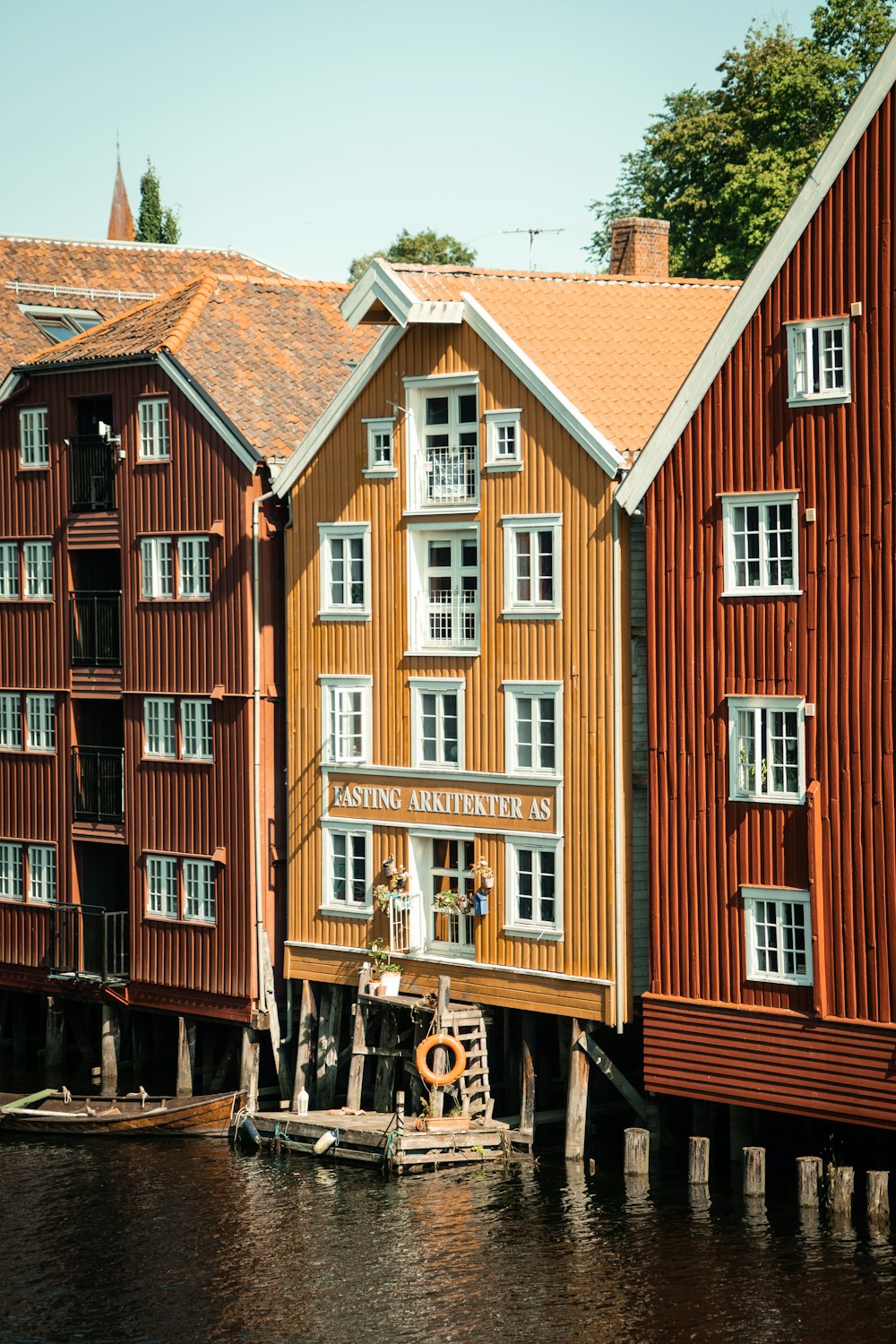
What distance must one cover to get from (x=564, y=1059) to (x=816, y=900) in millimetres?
10329

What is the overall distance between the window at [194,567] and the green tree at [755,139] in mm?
23708

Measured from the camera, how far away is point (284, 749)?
5312cm

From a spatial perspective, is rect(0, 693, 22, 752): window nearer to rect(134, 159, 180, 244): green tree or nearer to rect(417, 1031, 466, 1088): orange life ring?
rect(417, 1031, 466, 1088): orange life ring

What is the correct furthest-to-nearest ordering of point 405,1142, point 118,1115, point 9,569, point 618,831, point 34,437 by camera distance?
point 9,569, point 34,437, point 118,1115, point 405,1142, point 618,831

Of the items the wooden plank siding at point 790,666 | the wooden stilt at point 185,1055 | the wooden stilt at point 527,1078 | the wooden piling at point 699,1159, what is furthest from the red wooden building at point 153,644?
the wooden piling at point 699,1159

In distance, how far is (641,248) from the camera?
56.0 m

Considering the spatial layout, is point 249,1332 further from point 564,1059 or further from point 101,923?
point 101,923

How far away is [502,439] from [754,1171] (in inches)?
598

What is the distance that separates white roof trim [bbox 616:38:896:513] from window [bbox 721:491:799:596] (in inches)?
72.6

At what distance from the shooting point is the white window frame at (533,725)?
46438 millimetres

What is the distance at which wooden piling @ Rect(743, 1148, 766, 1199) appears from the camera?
4281cm

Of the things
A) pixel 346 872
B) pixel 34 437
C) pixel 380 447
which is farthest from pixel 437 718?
pixel 34 437

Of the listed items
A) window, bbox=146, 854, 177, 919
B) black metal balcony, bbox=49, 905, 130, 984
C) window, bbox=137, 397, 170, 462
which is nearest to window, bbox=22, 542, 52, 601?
window, bbox=137, 397, 170, 462

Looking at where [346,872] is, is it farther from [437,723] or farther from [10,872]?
[10,872]
